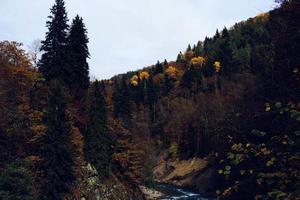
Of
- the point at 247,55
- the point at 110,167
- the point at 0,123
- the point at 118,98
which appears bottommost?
the point at 110,167

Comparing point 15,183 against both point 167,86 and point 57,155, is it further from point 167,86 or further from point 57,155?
point 167,86

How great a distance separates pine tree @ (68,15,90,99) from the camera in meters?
51.3

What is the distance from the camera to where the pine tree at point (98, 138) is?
49.7 m

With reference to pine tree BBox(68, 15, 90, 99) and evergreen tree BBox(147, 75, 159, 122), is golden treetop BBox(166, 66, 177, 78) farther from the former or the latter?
pine tree BBox(68, 15, 90, 99)

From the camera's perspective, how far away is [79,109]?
5175 cm

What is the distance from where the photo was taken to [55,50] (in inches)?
1980

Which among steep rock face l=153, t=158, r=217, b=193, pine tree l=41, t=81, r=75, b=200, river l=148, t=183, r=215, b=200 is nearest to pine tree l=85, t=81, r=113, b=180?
pine tree l=41, t=81, r=75, b=200

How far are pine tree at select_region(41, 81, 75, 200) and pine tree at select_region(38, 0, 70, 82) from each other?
1006 centimetres

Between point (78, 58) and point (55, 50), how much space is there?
350 centimetres

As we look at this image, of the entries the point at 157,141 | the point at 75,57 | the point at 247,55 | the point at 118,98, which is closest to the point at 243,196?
the point at 75,57

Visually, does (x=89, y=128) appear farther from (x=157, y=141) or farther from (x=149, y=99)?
(x=149, y=99)

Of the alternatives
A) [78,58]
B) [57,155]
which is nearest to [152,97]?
[78,58]

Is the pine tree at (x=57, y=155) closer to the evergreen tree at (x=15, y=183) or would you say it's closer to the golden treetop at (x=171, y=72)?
the evergreen tree at (x=15, y=183)

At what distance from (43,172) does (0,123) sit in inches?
232
